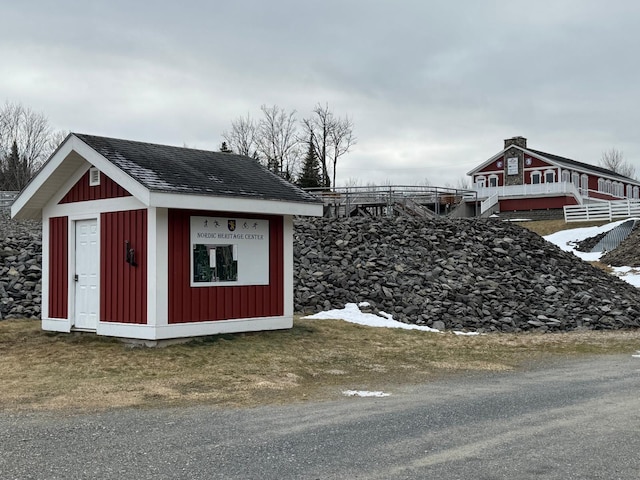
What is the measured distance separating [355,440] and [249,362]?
5618mm

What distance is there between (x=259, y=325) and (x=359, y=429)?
25.2 feet

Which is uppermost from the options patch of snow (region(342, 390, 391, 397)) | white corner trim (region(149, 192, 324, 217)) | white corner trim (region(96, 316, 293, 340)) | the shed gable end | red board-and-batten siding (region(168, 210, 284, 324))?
the shed gable end

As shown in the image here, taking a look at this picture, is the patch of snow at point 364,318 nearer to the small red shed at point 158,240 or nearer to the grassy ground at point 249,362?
the grassy ground at point 249,362

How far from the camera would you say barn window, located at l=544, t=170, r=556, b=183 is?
57656 mm

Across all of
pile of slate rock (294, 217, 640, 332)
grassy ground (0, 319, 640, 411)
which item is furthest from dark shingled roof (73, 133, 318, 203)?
pile of slate rock (294, 217, 640, 332)

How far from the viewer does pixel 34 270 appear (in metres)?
20.8

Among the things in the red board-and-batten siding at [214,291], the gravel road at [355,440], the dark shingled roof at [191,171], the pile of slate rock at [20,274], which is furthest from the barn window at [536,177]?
the gravel road at [355,440]

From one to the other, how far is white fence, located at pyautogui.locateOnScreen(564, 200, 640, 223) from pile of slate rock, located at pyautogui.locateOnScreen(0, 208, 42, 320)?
31796 millimetres

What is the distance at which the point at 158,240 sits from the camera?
1359 cm

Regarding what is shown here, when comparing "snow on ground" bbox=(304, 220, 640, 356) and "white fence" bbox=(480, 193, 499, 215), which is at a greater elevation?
"white fence" bbox=(480, 193, 499, 215)

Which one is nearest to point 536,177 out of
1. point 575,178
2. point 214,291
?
point 575,178

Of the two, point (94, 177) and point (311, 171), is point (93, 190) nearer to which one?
point (94, 177)

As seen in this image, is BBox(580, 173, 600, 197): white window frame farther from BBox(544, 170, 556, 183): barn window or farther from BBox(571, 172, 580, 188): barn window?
BBox(544, 170, 556, 183): barn window

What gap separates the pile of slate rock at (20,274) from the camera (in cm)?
1848
